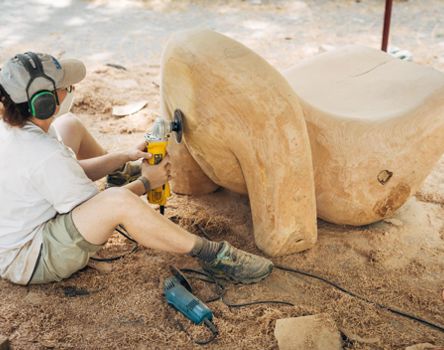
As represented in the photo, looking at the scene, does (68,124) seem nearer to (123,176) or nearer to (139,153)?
(123,176)

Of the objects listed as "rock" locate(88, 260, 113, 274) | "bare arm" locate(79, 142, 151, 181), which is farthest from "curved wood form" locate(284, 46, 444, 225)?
"rock" locate(88, 260, 113, 274)

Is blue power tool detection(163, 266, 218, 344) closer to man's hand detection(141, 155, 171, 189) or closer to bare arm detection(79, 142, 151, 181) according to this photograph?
man's hand detection(141, 155, 171, 189)

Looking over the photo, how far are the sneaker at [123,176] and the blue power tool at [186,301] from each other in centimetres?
86

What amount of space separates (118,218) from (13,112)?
0.56 metres

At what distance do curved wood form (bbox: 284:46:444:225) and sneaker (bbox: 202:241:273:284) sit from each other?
47cm

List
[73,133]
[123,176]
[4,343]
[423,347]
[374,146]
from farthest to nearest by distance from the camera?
[123,176]
[73,133]
[374,146]
[423,347]
[4,343]

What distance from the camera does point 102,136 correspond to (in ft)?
12.6

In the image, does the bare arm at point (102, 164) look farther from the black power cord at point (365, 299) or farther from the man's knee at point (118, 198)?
the black power cord at point (365, 299)

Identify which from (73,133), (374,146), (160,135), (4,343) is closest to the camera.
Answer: (4,343)

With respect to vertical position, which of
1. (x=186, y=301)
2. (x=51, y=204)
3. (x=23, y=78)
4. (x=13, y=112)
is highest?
(x=23, y=78)

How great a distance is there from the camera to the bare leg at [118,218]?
2133 millimetres

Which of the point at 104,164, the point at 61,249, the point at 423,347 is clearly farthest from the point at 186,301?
the point at 423,347

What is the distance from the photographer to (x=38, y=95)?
6.52 feet

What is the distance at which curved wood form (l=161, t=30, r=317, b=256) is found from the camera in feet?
7.29
